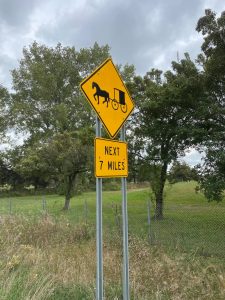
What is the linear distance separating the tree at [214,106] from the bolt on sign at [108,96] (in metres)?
9.84

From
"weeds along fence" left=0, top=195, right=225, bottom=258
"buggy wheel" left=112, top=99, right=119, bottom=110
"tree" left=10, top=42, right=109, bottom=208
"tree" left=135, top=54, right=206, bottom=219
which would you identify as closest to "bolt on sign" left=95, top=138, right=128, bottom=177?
"buggy wheel" left=112, top=99, right=119, bottom=110

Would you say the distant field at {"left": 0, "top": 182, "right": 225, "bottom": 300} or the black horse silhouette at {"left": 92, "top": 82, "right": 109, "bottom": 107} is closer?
the black horse silhouette at {"left": 92, "top": 82, "right": 109, "bottom": 107}

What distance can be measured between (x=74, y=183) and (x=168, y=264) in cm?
2016

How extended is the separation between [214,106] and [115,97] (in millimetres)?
11179

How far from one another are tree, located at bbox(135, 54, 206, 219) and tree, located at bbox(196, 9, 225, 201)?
61 centimetres

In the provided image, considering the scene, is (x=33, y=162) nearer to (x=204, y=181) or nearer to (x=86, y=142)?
(x=86, y=142)

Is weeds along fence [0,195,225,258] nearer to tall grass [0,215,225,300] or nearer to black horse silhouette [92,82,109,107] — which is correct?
tall grass [0,215,225,300]

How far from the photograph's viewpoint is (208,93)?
16156 millimetres

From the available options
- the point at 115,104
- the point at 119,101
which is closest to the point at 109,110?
the point at 115,104

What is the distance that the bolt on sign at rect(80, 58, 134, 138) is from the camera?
4488 mm

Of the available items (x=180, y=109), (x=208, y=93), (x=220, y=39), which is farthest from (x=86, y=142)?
(x=220, y=39)

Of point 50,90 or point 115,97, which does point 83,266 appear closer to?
point 115,97

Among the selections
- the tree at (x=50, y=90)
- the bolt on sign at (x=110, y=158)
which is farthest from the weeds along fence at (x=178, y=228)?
the tree at (x=50, y=90)

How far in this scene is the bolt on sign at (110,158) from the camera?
14.2 feet
